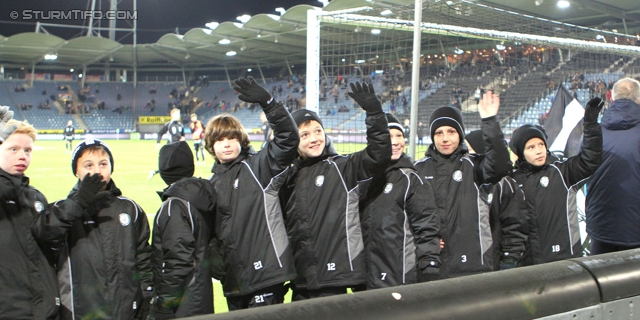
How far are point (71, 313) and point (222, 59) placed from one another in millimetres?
46680

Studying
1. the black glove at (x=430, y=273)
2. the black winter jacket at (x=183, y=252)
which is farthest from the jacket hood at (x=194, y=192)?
the black glove at (x=430, y=273)

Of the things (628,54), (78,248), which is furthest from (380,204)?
(628,54)

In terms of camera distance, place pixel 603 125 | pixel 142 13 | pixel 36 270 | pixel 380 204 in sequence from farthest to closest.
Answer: pixel 142 13 → pixel 603 125 → pixel 380 204 → pixel 36 270

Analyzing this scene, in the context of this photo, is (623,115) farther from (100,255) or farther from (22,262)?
(22,262)

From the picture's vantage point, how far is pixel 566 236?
3750 mm

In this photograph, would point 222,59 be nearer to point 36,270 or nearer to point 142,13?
point 142,13

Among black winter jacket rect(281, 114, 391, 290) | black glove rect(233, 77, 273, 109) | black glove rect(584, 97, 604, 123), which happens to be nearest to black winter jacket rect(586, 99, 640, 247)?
black glove rect(584, 97, 604, 123)

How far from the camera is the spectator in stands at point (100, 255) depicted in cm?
263

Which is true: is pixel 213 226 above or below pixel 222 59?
below

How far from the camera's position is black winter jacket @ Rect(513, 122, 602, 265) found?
3.72m

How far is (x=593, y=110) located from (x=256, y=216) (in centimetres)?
240

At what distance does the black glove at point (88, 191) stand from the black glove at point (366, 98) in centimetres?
152

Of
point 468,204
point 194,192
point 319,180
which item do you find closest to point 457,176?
point 468,204

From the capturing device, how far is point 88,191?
261 centimetres
